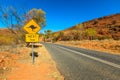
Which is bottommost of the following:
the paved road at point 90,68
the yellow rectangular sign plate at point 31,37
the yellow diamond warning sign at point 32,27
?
the paved road at point 90,68

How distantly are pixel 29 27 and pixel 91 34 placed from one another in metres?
77.1

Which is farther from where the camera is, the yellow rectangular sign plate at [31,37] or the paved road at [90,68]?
the yellow rectangular sign plate at [31,37]

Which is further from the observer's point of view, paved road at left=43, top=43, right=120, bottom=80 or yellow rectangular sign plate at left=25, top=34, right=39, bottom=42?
yellow rectangular sign plate at left=25, top=34, right=39, bottom=42

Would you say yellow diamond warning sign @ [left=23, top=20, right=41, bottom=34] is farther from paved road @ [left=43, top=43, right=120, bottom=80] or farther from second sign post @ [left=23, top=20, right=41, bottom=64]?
paved road @ [left=43, top=43, right=120, bottom=80]

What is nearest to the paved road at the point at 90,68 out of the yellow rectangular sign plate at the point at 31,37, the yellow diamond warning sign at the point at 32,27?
the yellow rectangular sign plate at the point at 31,37

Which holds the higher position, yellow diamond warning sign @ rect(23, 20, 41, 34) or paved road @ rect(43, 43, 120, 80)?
yellow diamond warning sign @ rect(23, 20, 41, 34)

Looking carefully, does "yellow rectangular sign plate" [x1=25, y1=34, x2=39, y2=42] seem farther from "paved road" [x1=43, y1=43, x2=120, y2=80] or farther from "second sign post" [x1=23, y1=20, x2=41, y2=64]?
"paved road" [x1=43, y1=43, x2=120, y2=80]

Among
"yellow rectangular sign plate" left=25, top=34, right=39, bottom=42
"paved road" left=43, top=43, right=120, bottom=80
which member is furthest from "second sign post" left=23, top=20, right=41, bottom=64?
"paved road" left=43, top=43, right=120, bottom=80

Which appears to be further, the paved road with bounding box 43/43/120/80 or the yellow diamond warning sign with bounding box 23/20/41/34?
the yellow diamond warning sign with bounding box 23/20/41/34

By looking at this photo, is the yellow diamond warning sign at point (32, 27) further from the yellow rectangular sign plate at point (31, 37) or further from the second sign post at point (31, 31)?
the yellow rectangular sign plate at point (31, 37)

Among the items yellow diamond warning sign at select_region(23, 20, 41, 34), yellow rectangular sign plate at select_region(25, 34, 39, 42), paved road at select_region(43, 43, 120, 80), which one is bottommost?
paved road at select_region(43, 43, 120, 80)

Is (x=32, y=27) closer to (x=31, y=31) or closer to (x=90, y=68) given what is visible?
(x=31, y=31)

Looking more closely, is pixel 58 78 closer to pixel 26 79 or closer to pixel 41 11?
pixel 26 79

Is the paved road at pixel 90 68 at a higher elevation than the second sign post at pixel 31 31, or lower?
lower
